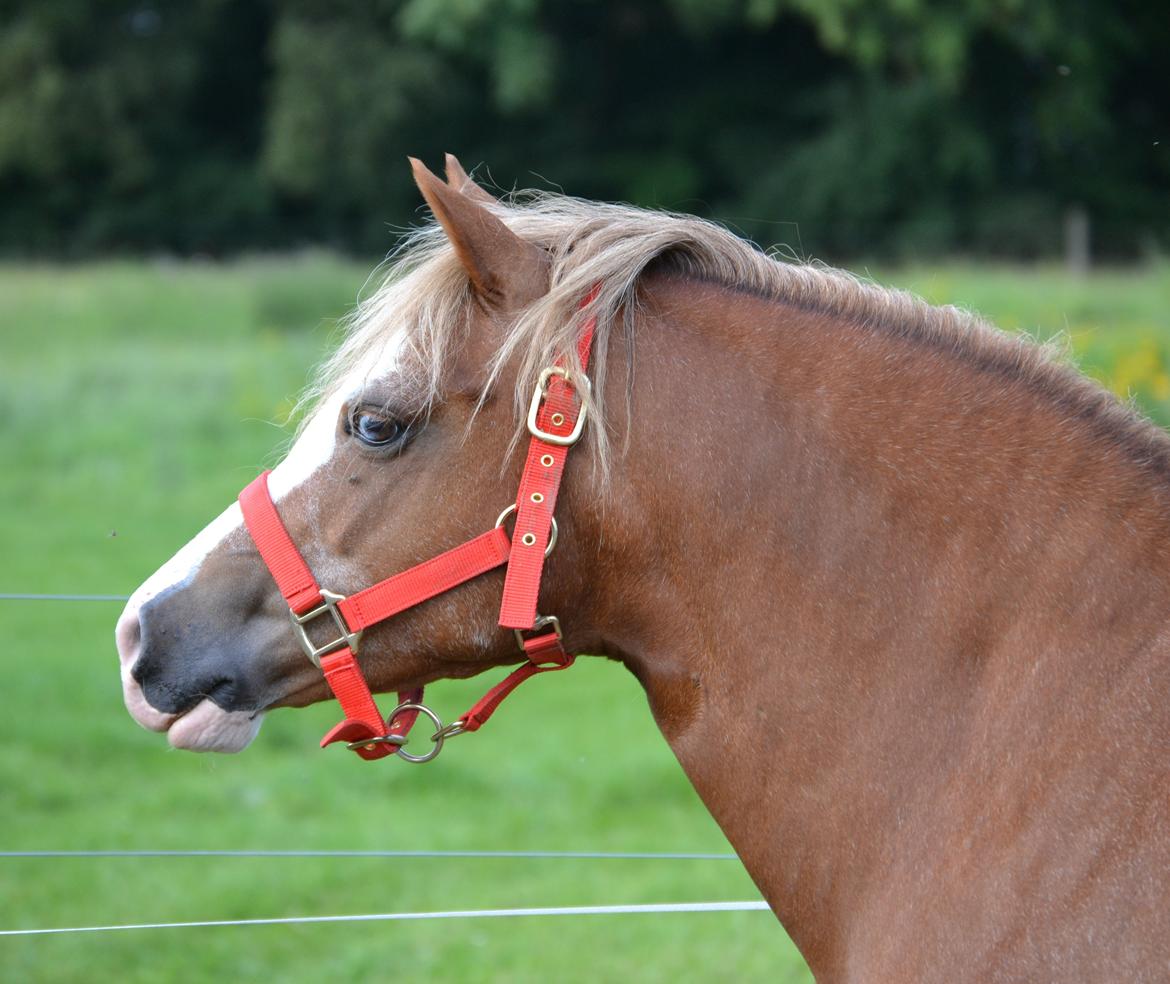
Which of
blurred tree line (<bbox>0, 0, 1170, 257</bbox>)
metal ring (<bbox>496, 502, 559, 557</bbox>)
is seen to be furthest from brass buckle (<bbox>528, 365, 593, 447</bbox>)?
blurred tree line (<bbox>0, 0, 1170, 257</bbox>)

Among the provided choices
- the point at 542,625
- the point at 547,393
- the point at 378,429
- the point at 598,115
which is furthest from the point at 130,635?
the point at 598,115

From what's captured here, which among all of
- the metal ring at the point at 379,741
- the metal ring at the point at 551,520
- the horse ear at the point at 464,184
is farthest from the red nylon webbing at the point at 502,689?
the horse ear at the point at 464,184

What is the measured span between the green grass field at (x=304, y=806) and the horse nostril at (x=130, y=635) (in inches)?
32.3

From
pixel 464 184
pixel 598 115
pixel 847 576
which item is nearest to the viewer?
pixel 847 576

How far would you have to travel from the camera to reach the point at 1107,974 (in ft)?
5.43

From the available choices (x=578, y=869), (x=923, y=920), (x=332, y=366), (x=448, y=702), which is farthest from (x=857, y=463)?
(x=448, y=702)

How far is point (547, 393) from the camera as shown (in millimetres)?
1955

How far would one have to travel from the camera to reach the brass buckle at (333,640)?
6.69 ft

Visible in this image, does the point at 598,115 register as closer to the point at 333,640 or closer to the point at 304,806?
the point at 304,806

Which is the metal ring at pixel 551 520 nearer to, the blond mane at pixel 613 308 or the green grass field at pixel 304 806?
the blond mane at pixel 613 308

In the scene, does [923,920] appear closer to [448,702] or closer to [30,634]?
[448,702]

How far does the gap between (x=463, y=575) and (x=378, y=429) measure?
28 cm

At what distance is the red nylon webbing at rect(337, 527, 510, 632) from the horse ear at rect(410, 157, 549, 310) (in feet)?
1.30

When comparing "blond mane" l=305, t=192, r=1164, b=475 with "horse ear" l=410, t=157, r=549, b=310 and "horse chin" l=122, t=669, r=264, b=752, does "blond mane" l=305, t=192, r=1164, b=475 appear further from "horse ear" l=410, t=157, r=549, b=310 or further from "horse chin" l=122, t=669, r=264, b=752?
"horse chin" l=122, t=669, r=264, b=752
